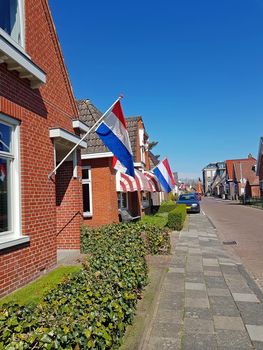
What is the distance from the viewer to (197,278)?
307 inches

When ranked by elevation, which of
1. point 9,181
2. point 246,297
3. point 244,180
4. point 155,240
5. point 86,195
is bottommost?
point 246,297

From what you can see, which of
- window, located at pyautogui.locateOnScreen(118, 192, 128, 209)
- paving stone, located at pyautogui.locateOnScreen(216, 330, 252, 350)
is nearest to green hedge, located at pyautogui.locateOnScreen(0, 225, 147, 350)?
paving stone, located at pyautogui.locateOnScreen(216, 330, 252, 350)

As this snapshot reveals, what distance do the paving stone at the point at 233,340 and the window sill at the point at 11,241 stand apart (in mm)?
3626

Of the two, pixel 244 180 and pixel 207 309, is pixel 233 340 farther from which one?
pixel 244 180

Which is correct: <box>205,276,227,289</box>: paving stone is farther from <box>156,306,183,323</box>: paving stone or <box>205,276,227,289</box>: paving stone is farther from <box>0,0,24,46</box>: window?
<box>0,0,24,46</box>: window

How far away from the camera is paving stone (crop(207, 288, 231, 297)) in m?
6.60

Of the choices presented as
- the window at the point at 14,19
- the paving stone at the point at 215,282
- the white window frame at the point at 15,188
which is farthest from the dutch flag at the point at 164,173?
the white window frame at the point at 15,188

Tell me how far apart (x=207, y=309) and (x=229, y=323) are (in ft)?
2.14

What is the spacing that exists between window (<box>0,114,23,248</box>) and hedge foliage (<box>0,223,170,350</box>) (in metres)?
Result: 1.64

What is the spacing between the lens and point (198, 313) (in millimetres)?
5547

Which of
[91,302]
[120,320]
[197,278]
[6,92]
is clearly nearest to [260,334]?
[120,320]

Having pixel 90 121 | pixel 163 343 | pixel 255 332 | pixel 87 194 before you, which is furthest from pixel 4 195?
pixel 90 121

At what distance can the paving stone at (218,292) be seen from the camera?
660cm

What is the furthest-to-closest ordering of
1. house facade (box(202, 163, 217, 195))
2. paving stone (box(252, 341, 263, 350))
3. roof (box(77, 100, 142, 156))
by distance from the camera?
1. house facade (box(202, 163, 217, 195))
2. roof (box(77, 100, 142, 156))
3. paving stone (box(252, 341, 263, 350))
